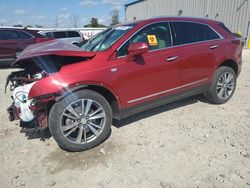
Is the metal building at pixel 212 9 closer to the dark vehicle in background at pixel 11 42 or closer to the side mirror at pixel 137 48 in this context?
the dark vehicle in background at pixel 11 42

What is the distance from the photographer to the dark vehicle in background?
9938 mm

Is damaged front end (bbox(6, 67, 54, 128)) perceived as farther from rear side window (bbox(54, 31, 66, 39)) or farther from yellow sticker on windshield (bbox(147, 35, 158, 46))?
rear side window (bbox(54, 31, 66, 39))

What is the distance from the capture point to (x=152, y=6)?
88.9 ft

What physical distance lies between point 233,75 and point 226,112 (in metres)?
0.90

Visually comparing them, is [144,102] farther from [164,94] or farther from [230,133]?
[230,133]

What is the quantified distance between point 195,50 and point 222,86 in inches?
44.2

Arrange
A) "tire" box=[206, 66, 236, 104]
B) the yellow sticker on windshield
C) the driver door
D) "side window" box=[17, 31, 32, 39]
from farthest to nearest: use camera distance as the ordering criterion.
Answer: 1. "side window" box=[17, 31, 32, 39]
2. "tire" box=[206, 66, 236, 104]
3. the yellow sticker on windshield
4. the driver door

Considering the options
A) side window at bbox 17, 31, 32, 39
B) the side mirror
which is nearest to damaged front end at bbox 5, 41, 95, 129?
the side mirror

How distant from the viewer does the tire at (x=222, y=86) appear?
4493 millimetres

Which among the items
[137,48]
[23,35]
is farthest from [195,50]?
[23,35]

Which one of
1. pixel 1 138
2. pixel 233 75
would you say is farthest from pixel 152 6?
pixel 1 138

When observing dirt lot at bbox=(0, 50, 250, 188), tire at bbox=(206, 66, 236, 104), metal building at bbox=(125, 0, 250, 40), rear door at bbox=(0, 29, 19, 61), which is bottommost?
dirt lot at bbox=(0, 50, 250, 188)

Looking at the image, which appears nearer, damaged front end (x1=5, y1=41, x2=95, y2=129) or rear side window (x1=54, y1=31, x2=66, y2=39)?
damaged front end (x1=5, y1=41, x2=95, y2=129)

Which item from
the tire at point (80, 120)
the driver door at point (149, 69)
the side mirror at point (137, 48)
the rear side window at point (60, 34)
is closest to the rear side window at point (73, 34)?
the rear side window at point (60, 34)
